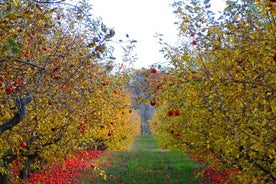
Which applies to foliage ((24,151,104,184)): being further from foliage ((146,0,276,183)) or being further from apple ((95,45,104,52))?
apple ((95,45,104,52))

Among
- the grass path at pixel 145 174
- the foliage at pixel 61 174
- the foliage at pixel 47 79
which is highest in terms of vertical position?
the foliage at pixel 47 79

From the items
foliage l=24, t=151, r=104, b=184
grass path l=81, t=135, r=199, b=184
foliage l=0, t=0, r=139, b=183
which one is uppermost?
foliage l=0, t=0, r=139, b=183

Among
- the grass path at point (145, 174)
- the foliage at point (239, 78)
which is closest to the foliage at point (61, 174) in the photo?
the grass path at point (145, 174)

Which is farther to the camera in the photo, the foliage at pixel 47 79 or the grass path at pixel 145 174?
the grass path at pixel 145 174

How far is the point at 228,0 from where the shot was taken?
18.4 ft

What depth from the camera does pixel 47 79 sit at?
623 centimetres

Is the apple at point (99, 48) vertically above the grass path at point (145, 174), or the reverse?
the apple at point (99, 48)

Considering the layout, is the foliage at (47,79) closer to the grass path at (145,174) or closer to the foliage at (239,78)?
the foliage at (239,78)

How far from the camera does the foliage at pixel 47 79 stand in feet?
15.5

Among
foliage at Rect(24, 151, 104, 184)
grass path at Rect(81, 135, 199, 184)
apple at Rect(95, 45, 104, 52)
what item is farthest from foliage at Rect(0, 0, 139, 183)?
grass path at Rect(81, 135, 199, 184)

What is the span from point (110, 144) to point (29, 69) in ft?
74.6

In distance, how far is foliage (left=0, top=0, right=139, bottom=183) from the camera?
473cm

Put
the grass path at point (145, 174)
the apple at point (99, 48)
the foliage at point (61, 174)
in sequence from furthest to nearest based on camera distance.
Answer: the grass path at point (145, 174), the foliage at point (61, 174), the apple at point (99, 48)

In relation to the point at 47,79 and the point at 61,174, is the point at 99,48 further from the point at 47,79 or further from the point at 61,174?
the point at 61,174
